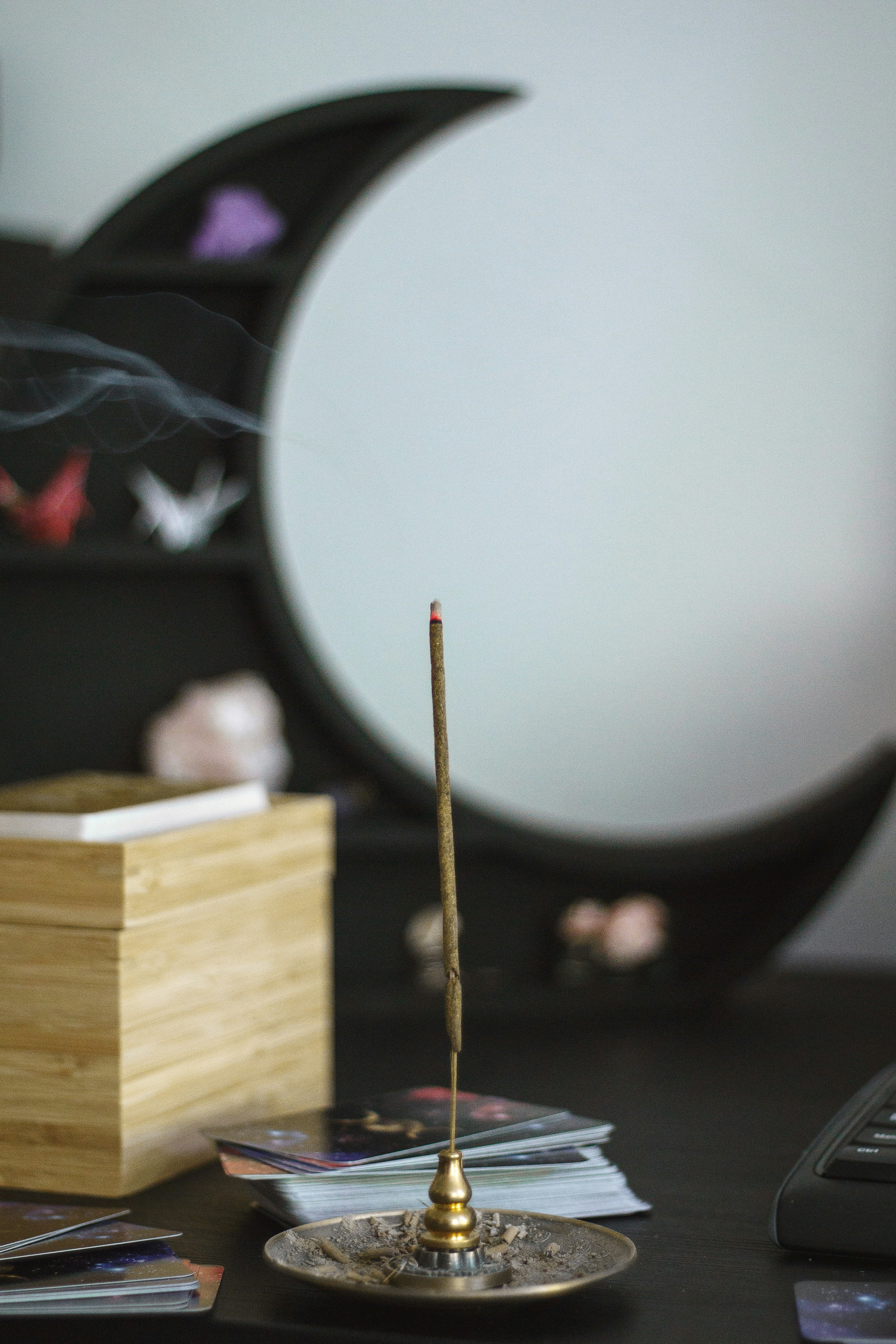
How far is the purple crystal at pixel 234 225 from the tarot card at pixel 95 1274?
3.09 feet

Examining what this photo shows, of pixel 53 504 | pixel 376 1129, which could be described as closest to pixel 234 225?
pixel 53 504

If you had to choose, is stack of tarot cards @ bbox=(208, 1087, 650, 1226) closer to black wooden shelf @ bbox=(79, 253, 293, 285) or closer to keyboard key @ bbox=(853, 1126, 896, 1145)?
keyboard key @ bbox=(853, 1126, 896, 1145)

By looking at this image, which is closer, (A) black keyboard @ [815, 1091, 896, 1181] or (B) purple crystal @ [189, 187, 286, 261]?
(A) black keyboard @ [815, 1091, 896, 1181]

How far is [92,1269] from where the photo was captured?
24.4 inches

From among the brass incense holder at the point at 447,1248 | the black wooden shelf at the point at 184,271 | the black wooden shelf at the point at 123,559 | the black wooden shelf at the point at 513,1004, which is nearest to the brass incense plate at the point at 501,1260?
the brass incense holder at the point at 447,1248

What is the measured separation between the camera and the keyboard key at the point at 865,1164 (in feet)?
2.22

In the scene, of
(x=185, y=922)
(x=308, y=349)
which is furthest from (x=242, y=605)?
(x=185, y=922)

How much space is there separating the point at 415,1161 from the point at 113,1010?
19 centimetres

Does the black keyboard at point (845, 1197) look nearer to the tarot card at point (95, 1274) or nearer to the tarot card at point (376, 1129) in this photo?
the tarot card at point (376, 1129)

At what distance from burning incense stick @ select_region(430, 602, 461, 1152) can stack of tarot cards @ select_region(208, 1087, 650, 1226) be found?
0.10m

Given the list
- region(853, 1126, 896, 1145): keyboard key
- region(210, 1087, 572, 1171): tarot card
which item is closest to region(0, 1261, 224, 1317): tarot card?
region(210, 1087, 572, 1171): tarot card

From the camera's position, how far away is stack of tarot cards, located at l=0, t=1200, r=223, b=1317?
590 millimetres

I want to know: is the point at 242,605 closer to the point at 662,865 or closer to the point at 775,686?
the point at 662,865

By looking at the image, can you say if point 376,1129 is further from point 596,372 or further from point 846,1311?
point 596,372
